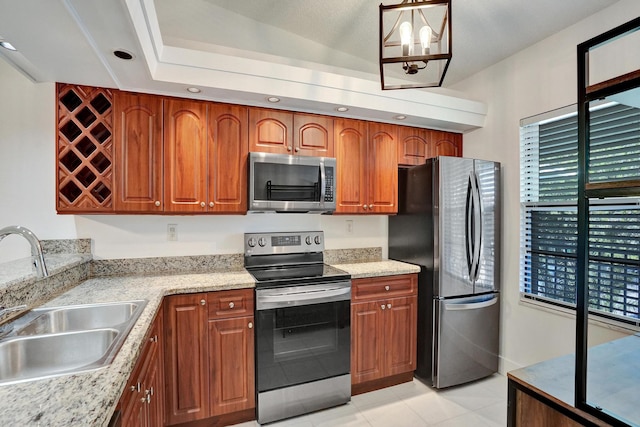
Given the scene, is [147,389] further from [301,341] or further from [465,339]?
[465,339]

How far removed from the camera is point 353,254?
A: 3119 mm

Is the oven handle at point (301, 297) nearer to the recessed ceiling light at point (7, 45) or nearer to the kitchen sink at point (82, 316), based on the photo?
the kitchen sink at point (82, 316)

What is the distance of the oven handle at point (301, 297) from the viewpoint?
218 cm

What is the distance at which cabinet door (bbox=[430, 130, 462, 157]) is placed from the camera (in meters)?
3.20

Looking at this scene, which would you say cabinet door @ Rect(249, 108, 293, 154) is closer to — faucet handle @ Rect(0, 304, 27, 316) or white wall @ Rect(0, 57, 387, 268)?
white wall @ Rect(0, 57, 387, 268)

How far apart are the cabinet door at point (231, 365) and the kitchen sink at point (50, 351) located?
0.80 meters

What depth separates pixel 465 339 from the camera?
2.67m

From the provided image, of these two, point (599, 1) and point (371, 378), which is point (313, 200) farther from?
point (599, 1)

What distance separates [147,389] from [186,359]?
0.59 m

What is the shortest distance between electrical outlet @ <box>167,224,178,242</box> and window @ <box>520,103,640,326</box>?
276cm

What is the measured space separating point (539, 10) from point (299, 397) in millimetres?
Answer: 3305

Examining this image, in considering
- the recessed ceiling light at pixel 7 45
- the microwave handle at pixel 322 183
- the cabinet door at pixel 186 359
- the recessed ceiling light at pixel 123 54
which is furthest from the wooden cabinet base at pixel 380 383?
the recessed ceiling light at pixel 7 45

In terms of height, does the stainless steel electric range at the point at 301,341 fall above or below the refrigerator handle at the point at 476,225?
below

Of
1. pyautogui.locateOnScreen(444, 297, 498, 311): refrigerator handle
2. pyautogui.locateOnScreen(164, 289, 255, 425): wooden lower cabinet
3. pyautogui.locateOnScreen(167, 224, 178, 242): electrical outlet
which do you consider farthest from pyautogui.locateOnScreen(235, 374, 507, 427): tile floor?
pyautogui.locateOnScreen(167, 224, 178, 242): electrical outlet
